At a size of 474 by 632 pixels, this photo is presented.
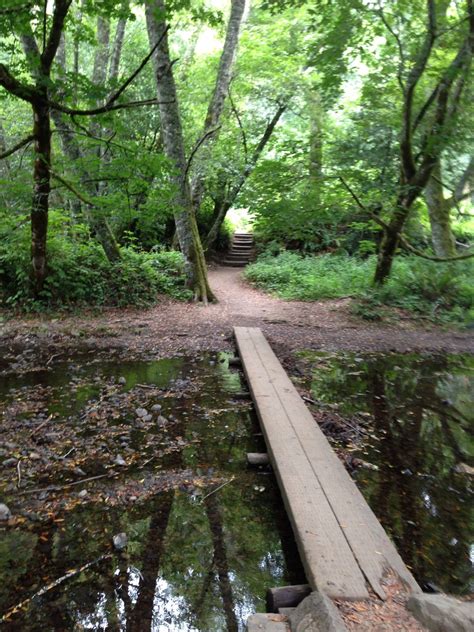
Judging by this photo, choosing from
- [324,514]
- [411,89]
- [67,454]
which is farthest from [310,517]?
[411,89]

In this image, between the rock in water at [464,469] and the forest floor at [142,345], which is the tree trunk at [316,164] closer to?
the forest floor at [142,345]

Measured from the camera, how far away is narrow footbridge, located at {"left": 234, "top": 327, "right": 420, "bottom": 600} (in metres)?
2.50

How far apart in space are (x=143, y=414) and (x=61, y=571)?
2312mm

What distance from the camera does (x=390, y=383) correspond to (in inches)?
258

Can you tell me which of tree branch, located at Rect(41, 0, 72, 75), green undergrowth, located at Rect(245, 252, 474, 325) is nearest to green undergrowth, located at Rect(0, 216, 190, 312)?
tree branch, located at Rect(41, 0, 72, 75)

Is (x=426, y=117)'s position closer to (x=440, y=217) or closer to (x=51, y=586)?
(x=440, y=217)

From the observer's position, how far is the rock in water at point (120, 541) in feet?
9.69

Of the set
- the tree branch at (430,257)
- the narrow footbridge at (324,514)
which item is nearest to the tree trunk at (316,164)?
the tree branch at (430,257)

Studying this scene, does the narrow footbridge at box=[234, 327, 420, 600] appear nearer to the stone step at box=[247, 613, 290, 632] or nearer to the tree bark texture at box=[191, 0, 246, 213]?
the stone step at box=[247, 613, 290, 632]

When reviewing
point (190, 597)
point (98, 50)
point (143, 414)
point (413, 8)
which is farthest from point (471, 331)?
point (98, 50)

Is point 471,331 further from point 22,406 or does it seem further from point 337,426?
point 22,406

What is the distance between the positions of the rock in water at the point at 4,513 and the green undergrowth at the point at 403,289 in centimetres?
848

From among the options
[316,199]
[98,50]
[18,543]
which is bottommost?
[18,543]

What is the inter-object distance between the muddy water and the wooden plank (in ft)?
0.89
